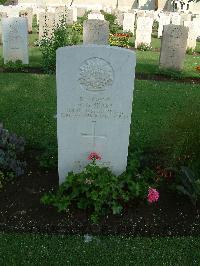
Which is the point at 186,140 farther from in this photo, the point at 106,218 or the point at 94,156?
the point at 106,218

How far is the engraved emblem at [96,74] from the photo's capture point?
3.80 meters

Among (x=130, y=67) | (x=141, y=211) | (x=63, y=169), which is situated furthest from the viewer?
(x=63, y=169)

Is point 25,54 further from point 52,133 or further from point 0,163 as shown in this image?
point 0,163

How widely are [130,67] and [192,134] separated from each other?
1.15 metres

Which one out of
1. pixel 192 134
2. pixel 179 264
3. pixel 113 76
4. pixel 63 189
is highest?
pixel 113 76

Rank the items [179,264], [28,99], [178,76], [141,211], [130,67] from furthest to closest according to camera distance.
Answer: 1. [178,76]
2. [28,99]
3. [141,211]
4. [130,67]
5. [179,264]

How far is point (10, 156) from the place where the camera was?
184 inches

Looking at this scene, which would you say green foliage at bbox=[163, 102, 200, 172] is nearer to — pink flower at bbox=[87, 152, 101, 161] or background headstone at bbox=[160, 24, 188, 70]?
pink flower at bbox=[87, 152, 101, 161]

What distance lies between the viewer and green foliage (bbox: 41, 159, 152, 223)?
154 inches

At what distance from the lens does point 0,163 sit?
14.6 ft

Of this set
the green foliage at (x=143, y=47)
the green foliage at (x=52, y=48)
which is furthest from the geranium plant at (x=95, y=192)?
the green foliage at (x=143, y=47)

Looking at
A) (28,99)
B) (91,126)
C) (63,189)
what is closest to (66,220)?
(63,189)

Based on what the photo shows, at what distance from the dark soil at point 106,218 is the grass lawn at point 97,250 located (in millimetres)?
125

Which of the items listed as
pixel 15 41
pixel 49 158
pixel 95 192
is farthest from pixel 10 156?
pixel 15 41
